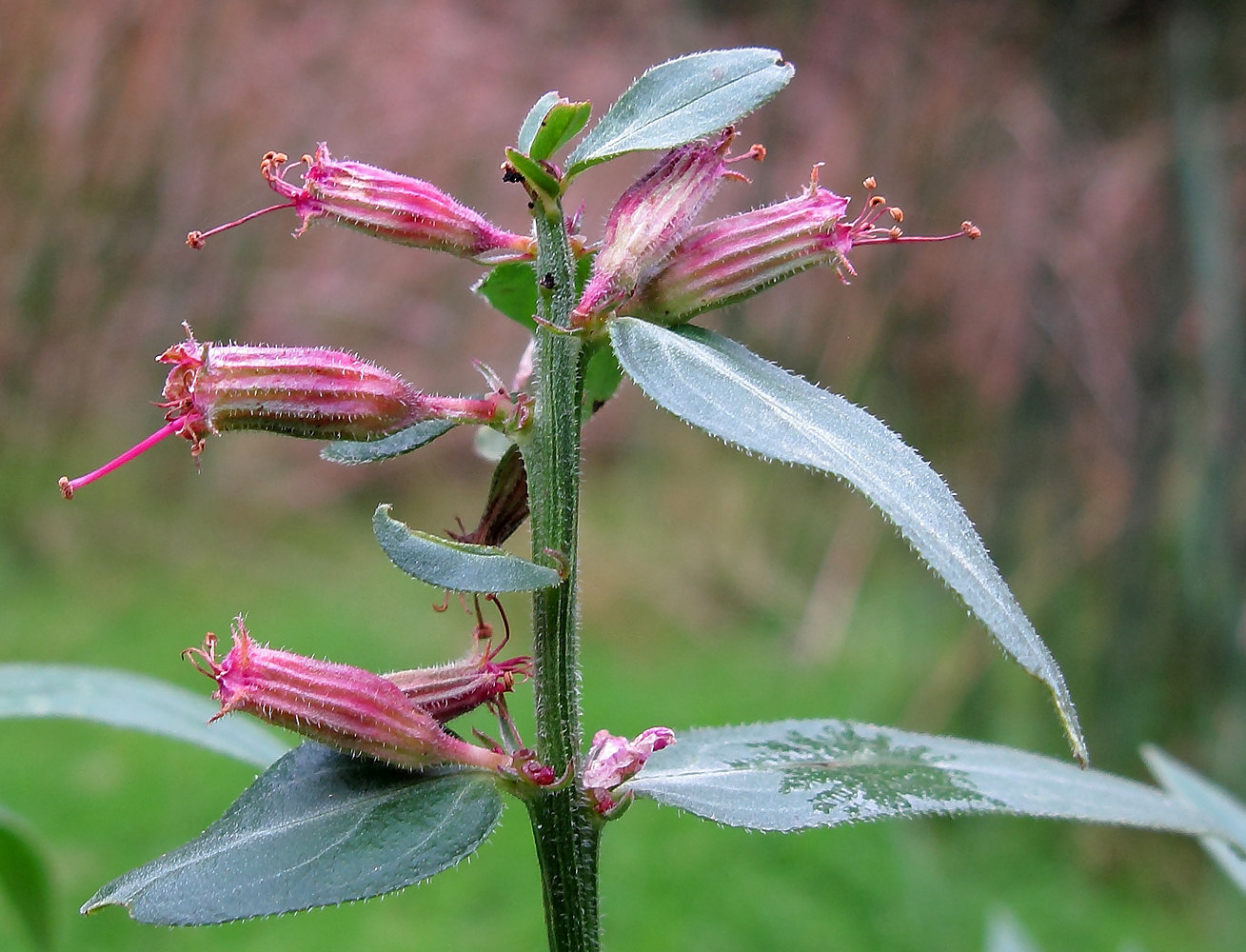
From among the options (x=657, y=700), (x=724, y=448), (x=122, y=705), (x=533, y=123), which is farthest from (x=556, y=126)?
(x=724, y=448)

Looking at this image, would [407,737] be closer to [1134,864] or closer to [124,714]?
[124,714]

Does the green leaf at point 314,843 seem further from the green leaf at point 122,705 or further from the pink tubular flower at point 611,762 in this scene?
the green leaf at point 122,705

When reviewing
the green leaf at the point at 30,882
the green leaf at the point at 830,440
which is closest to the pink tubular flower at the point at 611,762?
the green leaf at the point at 830,440

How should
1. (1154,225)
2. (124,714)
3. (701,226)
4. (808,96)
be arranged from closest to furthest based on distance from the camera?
1. (701,226)
2. (124,714)
3. (1154,225)
4. (808,96)

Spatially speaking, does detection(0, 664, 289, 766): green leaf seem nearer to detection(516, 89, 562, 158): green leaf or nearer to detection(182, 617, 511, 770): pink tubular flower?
detection(182, 617, 511, 770): pink tubular flower

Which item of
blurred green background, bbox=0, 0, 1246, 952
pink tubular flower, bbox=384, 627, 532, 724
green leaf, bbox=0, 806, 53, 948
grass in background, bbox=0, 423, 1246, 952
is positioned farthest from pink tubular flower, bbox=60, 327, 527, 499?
blurred green background, bbox=0, 0, 1246, 952

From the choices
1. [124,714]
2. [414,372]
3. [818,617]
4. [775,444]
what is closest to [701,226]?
[775,444]

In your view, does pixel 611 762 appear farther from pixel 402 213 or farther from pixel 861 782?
pixel 402 213
